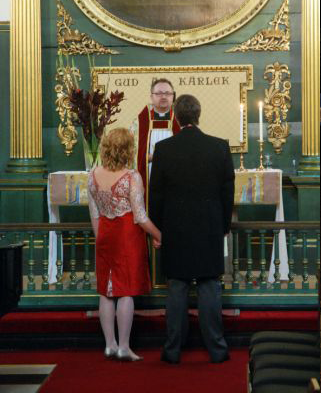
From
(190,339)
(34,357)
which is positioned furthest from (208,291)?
(34,357)

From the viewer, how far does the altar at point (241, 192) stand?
8.80 meters

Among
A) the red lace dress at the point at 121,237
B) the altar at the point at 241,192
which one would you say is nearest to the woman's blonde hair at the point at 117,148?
the red lace dress at the point at 121,237

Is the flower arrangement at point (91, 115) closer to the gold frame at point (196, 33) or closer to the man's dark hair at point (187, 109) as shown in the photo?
the man's dark hair at point (187, 109)

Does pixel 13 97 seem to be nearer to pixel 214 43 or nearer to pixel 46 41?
pixel 46 41

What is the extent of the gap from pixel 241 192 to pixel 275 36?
2175 millimetres

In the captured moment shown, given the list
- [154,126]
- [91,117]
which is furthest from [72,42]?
[154,126]

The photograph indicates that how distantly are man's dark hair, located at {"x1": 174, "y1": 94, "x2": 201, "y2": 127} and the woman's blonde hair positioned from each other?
36cm

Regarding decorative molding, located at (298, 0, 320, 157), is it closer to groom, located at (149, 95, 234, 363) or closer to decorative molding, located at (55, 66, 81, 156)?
decorative molding, located at (55, 66, 81, 156)

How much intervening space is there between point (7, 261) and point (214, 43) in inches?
210

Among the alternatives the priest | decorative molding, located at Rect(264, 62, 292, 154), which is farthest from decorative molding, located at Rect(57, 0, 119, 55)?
the priest

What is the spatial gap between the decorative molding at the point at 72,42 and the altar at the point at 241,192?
6.11 feet

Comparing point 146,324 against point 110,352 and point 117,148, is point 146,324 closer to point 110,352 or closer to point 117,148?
point 110,352

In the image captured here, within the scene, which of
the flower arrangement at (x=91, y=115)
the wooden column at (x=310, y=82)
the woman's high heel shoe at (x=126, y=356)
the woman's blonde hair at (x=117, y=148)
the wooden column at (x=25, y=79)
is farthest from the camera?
the wooden column at (x=25, y=79)

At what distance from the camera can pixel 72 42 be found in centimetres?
1023
